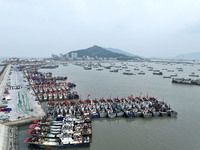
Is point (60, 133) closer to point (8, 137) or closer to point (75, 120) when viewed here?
point (75, 120)

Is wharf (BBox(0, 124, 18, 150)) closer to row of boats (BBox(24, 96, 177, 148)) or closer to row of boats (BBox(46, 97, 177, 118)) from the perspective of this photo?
row of boats (BBox(24, 96, 177, 148))

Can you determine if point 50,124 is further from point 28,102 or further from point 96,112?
point 28,102

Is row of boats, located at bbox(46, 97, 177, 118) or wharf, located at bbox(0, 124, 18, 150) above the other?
row of boats, located at bbox(46, 97, 177, 118)

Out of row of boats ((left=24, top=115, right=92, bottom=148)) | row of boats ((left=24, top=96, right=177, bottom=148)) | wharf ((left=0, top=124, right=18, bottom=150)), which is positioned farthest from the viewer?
row of boats ((left=24, top=96, right=177, bottom=148))

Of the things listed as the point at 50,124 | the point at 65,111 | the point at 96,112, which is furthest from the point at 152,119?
the point at 50,124

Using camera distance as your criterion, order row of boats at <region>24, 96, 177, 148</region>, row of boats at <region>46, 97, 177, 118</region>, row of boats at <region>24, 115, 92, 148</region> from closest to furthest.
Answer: row of boats at <region>24, 115, 92, 148</region> → row of boats at <region>24, 96, 177, 148</region> → row of boats at <region>46, 97, 177, 118</region>

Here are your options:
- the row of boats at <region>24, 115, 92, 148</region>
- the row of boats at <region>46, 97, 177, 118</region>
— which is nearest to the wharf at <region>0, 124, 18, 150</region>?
the row of boats at <region>24, 115, 92, 148</region>

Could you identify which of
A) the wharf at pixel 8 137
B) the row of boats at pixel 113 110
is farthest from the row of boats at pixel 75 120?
the wharf at pixel 8 137

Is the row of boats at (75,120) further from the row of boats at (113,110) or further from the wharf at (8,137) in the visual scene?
the wharf at (8,137)

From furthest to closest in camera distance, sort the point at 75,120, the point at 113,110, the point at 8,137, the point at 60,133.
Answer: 1. the point at 113,110
2. the point at 75,120
3. the point at 60,133
4. the point at 8,137

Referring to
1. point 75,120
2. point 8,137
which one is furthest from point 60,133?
point 8,137

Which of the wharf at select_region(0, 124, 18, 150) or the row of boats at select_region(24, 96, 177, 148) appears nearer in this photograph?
the wharf at select_region(0, 124, 18, 150)
